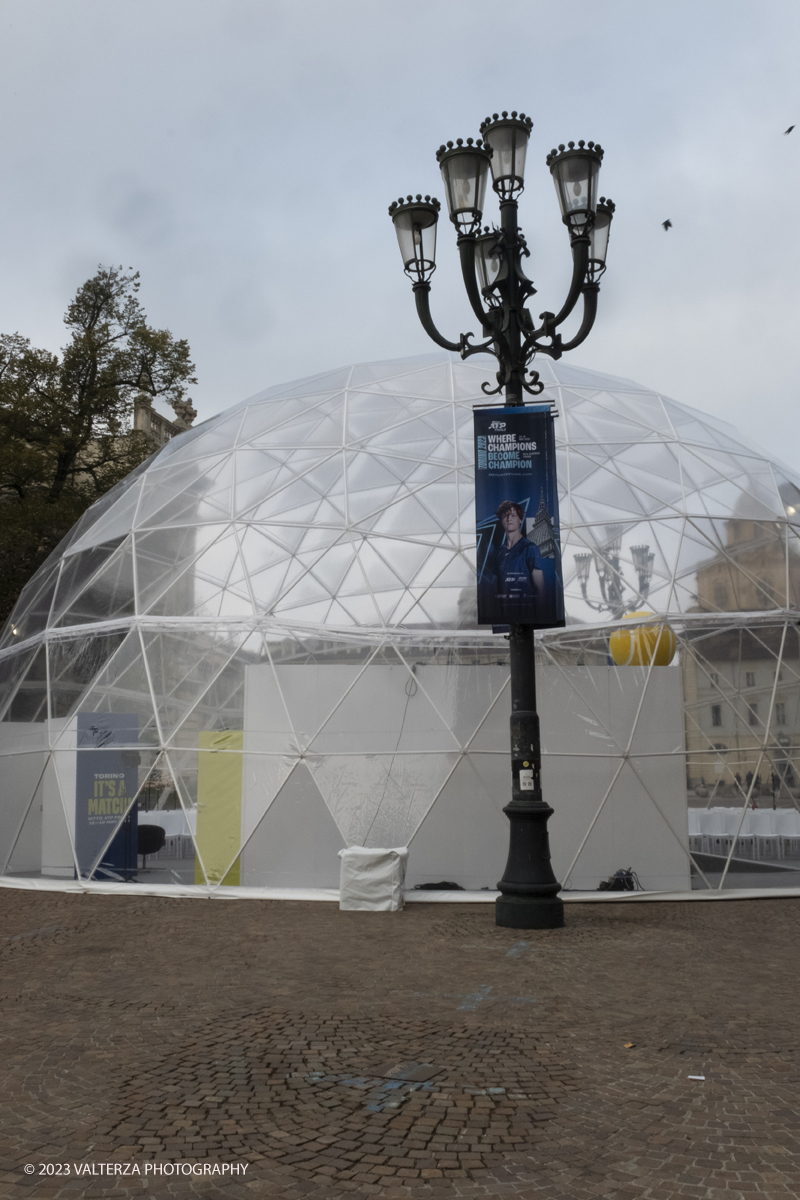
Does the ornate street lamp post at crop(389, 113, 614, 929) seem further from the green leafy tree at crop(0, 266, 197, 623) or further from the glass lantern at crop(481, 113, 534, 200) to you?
the green leafy tree at crop(0, 266, 197, 623)

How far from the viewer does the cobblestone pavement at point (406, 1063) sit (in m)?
4.09

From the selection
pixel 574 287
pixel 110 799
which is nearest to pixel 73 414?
pixel 110 799

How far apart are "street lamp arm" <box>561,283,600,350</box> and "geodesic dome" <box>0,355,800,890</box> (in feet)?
11.8

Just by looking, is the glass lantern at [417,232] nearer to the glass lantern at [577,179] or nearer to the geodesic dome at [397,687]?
the glass lantern at [577,179]

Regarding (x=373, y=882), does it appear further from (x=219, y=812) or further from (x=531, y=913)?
(x=219, y=812)

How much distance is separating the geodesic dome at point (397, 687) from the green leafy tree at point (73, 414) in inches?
355

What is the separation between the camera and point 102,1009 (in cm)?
683

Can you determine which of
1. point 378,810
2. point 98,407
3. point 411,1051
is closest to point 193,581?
point 378,810

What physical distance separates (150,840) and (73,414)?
650 inches

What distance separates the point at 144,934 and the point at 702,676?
7584 millimetres

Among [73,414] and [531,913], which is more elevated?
[73,414]

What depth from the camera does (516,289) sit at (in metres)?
10.9

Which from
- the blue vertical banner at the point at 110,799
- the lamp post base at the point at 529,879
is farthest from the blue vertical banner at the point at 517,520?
the blue vertical banner at the point at 110,799

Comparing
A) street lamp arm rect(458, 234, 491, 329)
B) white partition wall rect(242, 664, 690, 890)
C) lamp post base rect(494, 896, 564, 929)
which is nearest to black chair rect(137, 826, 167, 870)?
white partition wall rect(242, 664, 690, 890)
